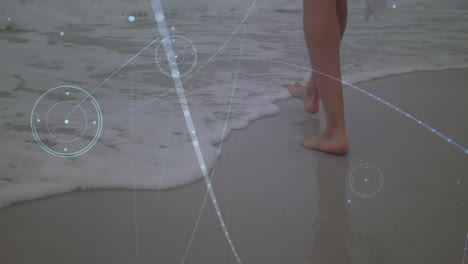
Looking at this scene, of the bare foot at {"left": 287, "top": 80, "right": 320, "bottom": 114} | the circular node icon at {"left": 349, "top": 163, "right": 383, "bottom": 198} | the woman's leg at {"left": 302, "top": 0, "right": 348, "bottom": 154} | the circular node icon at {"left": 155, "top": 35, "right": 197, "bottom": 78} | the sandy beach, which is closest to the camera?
the sandy beach

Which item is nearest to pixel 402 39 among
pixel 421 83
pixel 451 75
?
pixel 451 75

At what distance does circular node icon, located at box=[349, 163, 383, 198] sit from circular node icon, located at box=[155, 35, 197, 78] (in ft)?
3.16

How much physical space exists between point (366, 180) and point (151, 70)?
3.36 feet

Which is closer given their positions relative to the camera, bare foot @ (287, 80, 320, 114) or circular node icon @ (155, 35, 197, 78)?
bare foot @ (287, 80, 320, 114)

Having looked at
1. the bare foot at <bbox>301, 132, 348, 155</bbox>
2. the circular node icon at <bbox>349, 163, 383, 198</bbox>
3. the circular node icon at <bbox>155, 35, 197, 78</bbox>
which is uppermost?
the circular node icon at <bbox>155, 35, 197, 78</bbox>

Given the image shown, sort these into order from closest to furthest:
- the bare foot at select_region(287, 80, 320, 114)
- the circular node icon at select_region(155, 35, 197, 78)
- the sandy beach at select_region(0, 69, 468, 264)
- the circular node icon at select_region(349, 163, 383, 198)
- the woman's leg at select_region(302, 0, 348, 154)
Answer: the sandy beach at select_region(0, 69, 468, 264) → the circular node icon at select_region(349, 163, 383, 198) → the woman's leg at select_region(302, 0, 348, 154) → the bare foot at select_region(287, 80, 320, 114) → the circular node icon at select_region(155, 35, 197, 78)

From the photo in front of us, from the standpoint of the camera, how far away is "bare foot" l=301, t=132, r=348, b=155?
1.03m

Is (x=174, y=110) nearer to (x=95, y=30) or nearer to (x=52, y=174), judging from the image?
(x=52, y=174)

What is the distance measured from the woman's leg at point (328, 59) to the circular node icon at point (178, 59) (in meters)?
0.81

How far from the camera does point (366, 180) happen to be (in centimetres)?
90

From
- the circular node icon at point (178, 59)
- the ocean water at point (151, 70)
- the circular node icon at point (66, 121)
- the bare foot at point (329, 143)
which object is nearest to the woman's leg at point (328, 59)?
the bare foot at point (329, 143)

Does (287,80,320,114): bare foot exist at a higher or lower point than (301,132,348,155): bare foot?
higher

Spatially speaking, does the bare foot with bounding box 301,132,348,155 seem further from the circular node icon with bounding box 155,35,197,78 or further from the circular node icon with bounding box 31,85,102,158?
the circular node icon with bounding box 155,35,197,78

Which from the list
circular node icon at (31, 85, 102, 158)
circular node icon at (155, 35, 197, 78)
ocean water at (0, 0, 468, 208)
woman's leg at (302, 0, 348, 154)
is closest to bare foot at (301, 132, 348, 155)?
woman's leg at (302, 0, 348, 154)
